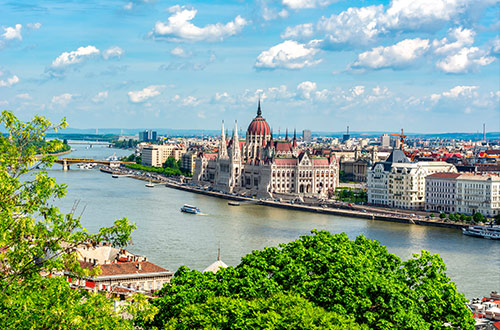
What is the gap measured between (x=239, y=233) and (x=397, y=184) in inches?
848

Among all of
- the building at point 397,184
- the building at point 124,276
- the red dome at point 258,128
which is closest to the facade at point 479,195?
the building at point 397,184

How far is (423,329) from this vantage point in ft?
42.4

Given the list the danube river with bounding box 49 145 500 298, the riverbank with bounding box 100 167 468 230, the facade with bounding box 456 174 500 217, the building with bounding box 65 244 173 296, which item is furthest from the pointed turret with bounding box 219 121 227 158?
the building with bounding box 65 244 173 296

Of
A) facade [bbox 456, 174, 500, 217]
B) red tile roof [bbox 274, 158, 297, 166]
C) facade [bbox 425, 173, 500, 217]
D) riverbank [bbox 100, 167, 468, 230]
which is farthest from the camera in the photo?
red tile roof [bbox 274, 158, 297, 166]

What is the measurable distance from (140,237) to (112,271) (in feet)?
43.8

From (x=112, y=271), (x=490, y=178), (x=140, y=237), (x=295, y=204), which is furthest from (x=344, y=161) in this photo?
(x=112, y=271)

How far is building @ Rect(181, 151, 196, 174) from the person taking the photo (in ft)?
304

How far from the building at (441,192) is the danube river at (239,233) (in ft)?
24.4

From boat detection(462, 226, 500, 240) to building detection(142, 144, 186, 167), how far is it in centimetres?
7078

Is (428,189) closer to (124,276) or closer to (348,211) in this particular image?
(348,211)

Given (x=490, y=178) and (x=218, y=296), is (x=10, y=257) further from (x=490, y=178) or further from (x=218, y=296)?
(x=490, y=178)

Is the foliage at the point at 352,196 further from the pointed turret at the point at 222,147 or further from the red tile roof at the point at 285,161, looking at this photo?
the pointed turret at the point at 222,147

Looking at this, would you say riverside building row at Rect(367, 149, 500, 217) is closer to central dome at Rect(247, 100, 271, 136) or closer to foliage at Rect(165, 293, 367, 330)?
central dome at Rect(247, 100, 271, 136)

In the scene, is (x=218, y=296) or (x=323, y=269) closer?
(x=218, y=296)
